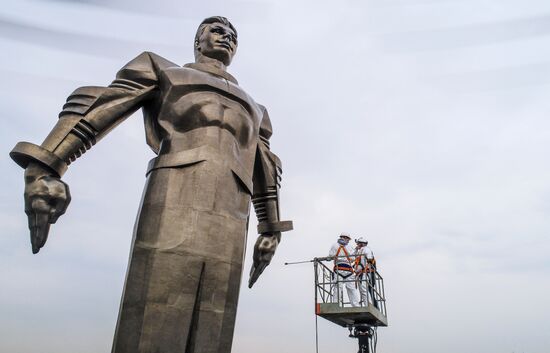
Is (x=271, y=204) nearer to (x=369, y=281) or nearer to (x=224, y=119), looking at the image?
(x=224, y=119)

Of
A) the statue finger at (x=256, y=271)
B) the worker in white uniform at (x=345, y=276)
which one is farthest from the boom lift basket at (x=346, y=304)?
the statue finger at (x=256, y=271)

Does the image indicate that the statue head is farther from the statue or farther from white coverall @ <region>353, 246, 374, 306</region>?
white coverall @ <region>353, 246, 374, 306</region>

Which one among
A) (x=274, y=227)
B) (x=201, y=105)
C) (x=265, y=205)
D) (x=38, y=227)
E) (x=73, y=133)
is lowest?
(x=38, y=227)

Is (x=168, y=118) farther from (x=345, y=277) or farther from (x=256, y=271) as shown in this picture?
(x=345, y=277)

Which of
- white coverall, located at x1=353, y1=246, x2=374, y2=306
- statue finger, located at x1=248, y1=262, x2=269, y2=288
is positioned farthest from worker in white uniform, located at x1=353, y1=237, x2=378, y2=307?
statue finger, located at x1=248, y1=262, x2=269, y2=288

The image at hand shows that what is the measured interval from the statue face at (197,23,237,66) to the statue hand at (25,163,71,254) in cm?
230

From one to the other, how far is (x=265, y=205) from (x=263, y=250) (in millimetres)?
533

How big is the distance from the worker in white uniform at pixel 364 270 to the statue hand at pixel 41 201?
26.6ft

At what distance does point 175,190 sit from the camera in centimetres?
372

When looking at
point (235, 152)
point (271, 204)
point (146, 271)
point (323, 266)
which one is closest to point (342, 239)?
point (323, 266)

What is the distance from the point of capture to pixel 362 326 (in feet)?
36.8

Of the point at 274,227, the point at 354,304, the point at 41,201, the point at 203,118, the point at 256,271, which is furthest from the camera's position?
the point at 354,304

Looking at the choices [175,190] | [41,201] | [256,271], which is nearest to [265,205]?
[256,271]

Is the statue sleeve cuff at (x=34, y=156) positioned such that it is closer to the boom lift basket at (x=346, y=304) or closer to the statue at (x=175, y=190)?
the statue at (x=175, y=190)
